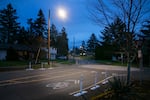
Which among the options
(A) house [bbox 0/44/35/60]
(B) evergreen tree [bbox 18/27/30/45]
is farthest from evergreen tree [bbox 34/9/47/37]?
(A) house [bbox 0/44/35/60]

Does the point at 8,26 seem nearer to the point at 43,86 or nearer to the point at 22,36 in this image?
the point at 22,36

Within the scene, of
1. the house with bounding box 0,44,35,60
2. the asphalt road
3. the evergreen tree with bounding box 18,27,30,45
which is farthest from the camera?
the evergreen tree with bounding box 18,27,30,45

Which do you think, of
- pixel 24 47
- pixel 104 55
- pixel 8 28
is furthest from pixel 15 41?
pixel 104 55

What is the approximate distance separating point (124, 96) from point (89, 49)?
129502 mm

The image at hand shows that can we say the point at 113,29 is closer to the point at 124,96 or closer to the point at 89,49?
the point at 124,96

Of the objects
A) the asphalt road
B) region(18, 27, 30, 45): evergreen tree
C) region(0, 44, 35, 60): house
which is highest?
region(18, 27, 30, 45): evergreen tree

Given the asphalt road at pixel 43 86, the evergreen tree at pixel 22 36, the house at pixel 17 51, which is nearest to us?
the asphalt road at pixel 43 86

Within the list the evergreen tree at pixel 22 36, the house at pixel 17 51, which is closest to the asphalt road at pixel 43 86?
the house at pixel 17 51

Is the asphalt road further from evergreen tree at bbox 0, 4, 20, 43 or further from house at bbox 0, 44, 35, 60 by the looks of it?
evergreen tree at bbox 0, 4, 20, 43

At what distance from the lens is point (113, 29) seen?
38.1 feet

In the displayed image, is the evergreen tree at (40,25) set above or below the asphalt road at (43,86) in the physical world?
above

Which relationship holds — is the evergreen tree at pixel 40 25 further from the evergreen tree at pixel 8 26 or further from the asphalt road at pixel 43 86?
the asphalt road at pixel 43 86

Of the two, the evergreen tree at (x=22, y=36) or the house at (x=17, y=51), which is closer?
the house at (x=17, y=51)

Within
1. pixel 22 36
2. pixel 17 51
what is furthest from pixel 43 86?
pixel 22 36
